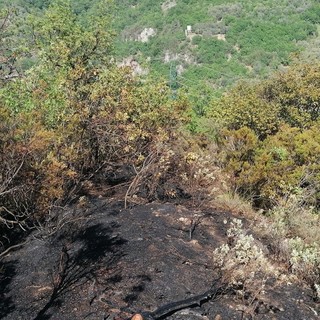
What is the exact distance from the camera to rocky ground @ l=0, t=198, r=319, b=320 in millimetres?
5629

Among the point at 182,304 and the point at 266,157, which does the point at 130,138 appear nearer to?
the point at 182,304

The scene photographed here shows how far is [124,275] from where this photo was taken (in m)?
6.27

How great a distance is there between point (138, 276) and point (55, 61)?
979 cm

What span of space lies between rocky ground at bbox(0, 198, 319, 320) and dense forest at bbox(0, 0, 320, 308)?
0.59 meters

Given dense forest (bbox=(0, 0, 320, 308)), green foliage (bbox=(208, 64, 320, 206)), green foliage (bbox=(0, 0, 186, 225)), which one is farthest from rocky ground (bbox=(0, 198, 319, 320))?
green foliage (bbox=(208, 64, 320, 206))

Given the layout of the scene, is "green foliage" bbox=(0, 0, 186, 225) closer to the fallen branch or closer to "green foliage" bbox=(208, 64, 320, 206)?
"green foliage" bbox=(208, 64, 320, 206)

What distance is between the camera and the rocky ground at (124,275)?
5629 mm

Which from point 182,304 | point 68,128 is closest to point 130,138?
point 68,128

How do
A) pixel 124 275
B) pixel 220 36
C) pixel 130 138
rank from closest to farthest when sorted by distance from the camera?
pixel 124 275 → pixel 130 138 → pixel 220 36

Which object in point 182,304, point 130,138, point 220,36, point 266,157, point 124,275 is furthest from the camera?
point 220,36

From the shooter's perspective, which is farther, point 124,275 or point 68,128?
point 68,128

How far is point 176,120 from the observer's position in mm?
11664

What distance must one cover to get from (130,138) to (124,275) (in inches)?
136

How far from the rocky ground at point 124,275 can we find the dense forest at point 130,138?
59cm
